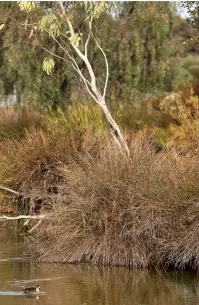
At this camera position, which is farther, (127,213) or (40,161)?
(40,161)

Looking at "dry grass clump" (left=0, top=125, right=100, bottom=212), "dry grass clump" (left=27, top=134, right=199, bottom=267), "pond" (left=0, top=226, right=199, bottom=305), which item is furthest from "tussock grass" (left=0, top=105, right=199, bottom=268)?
"dry grass clump" (left=0, top=125, right=100, bottom=212)

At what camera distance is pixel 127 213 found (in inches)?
478

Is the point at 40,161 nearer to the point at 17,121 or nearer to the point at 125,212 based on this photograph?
the point at 125,212

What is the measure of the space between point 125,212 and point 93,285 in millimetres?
1282

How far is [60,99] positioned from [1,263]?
16361mm

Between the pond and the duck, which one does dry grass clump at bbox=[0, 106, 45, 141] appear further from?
the duck

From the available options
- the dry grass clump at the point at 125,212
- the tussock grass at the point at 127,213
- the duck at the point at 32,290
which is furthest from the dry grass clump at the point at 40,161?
the duck at the point at 32,290

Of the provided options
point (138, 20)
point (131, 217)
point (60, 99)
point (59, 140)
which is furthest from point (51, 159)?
point (138, 20)

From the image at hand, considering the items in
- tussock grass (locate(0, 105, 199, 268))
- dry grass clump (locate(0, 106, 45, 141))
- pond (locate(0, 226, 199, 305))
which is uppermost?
dry grass clump (locate(0, 106, 45, 141))

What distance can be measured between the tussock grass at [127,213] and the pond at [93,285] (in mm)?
245

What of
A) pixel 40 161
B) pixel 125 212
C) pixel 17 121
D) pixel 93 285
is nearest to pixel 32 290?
pixel 93 285

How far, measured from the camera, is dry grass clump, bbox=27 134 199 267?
38.9 feet

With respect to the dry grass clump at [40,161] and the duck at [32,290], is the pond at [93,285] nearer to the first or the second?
the duck at [32,290]

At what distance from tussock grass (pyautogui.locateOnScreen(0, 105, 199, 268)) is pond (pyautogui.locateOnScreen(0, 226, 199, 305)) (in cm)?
25
